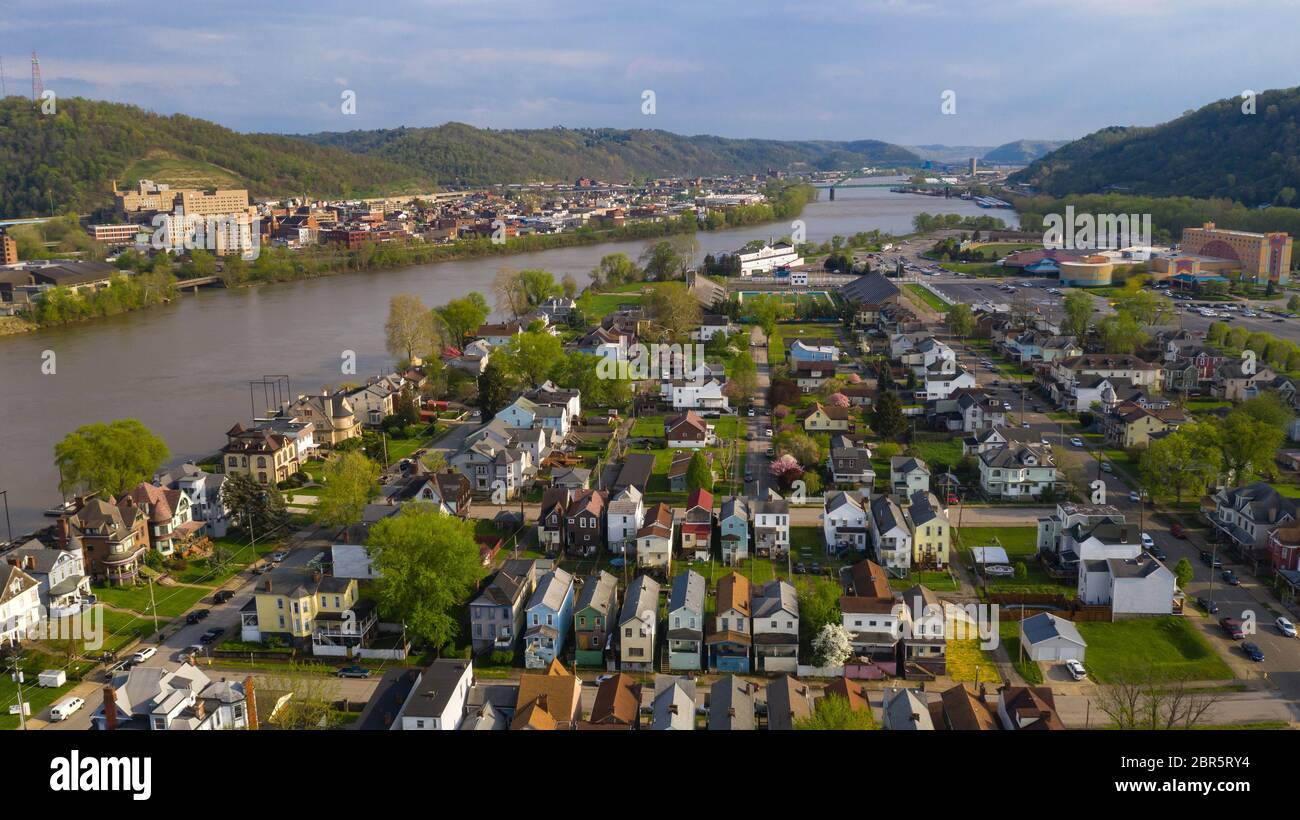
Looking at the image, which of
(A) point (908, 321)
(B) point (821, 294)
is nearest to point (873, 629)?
(A) point (908, 321)

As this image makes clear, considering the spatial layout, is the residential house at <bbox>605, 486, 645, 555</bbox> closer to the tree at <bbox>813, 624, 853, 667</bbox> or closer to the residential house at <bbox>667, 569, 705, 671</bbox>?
the residential house at <bbox>667, 569, 705, 671</bbox>

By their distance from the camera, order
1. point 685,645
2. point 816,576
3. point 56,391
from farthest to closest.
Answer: point 56,391, point 816,576, point 685,645

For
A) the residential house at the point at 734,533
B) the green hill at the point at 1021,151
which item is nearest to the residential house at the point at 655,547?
the residential house at the point at 734,533

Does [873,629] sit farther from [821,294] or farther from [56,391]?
[821,294]

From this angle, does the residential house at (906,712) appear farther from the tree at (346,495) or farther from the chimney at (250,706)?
the tree at (346,495)

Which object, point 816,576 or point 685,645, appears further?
point 816,576

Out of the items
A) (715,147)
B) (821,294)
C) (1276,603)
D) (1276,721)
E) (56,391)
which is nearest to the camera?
(1276,721)
